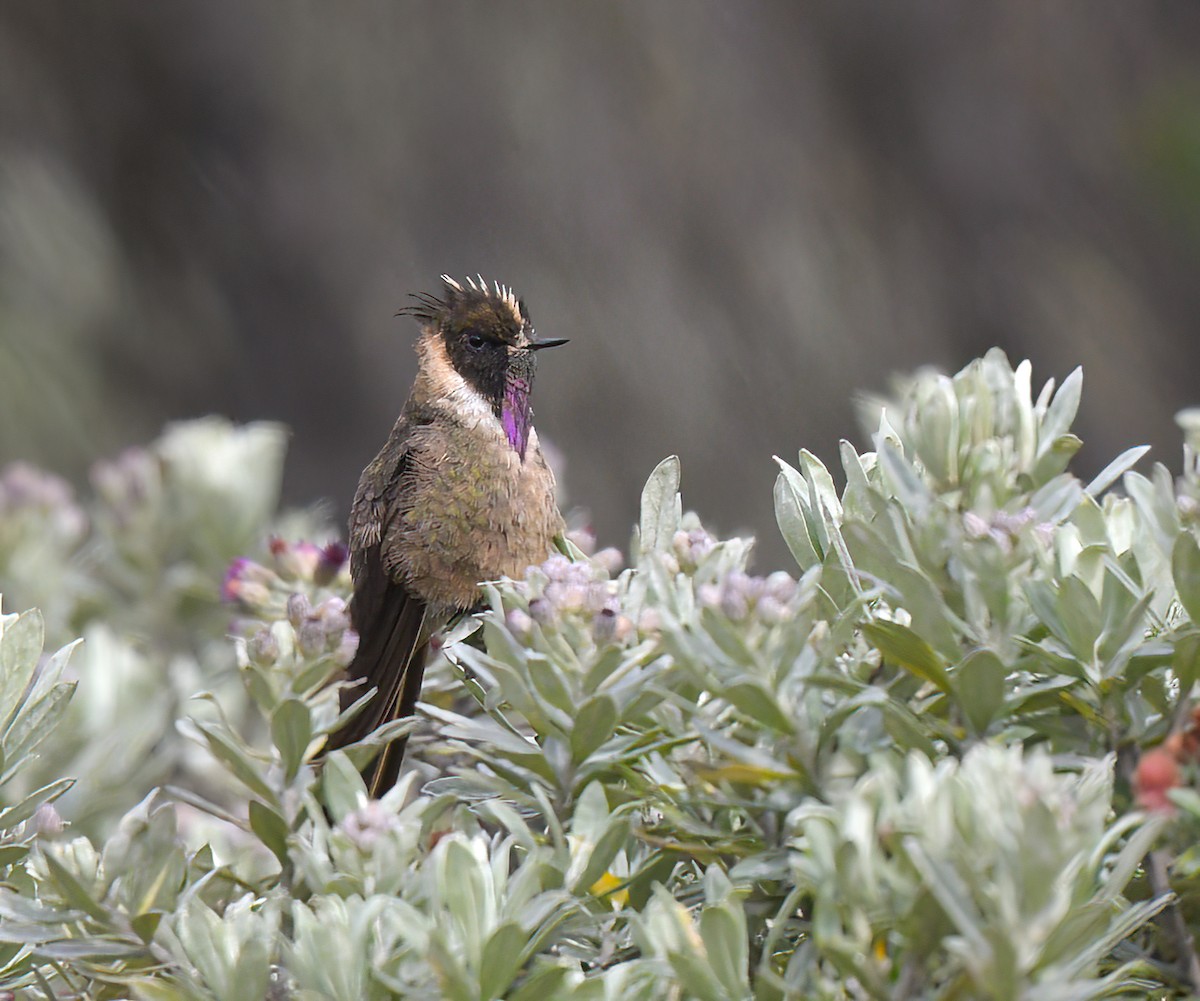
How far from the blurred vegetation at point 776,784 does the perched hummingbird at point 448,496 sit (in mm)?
922

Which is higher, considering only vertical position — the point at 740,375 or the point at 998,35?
the point at 998,35

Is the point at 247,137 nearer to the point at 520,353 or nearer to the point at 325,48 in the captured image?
the point at 325,48

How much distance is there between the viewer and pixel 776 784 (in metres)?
1.10

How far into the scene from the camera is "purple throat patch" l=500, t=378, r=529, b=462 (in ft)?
8.71

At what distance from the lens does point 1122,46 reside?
231 inches

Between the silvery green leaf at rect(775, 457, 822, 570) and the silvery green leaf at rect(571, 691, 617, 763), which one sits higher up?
the silvery green leaf at rect(775, 457, 822, 570)

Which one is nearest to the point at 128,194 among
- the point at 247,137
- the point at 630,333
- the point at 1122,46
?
the point at 247,137

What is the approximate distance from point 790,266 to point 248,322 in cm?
208

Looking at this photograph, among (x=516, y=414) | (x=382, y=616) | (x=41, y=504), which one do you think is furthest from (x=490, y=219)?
(x=382, y=616)

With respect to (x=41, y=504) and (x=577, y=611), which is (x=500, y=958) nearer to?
(x=577, y=611)

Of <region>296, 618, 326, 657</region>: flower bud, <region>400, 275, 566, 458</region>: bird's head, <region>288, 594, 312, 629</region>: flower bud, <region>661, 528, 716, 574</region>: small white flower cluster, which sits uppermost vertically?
<region>400, 275, 566, 458</region>: bird's head

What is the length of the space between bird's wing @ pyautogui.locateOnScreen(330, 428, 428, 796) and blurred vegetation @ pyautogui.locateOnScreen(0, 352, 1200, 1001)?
811 millimetres

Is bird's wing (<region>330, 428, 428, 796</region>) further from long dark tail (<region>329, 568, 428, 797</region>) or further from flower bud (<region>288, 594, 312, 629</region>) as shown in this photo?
flower bud (<region>288, 594, 312, 629</region>)

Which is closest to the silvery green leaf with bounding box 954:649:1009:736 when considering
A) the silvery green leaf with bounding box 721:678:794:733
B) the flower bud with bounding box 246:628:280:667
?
the silvery green leaf with bounding box 721:678:794:733
